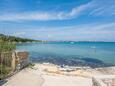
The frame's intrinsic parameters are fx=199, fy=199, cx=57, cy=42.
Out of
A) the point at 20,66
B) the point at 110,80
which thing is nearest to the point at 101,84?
the point at 110,80

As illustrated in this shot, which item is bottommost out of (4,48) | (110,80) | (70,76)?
(70,76)

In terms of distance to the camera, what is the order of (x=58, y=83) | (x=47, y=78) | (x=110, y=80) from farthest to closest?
1. (x=47, y=78)
2. (x=58, y=83)
3. (x=110, y=80)

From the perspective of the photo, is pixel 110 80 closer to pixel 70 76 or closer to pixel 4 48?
pixel 70 76

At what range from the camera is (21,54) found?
14.6 metres

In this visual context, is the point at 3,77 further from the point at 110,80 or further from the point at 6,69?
the point at 110,80

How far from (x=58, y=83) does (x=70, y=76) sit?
2337 mm

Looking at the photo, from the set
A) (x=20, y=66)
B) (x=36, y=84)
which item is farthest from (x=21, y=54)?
(x=36, y=84)

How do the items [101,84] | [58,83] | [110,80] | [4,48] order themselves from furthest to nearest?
1. [4,48]
2. [58,83]
3. [110,80]
4. [101,84]

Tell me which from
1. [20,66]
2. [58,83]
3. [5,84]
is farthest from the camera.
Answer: [20,66]

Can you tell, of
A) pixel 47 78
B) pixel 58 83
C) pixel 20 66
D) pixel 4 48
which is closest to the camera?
pixel 58 83

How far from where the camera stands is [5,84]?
10.2 meters

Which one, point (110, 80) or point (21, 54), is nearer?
point (110, 80)

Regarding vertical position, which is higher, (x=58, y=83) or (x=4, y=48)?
(x=4, y=48)

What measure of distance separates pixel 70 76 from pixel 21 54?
396 cm
